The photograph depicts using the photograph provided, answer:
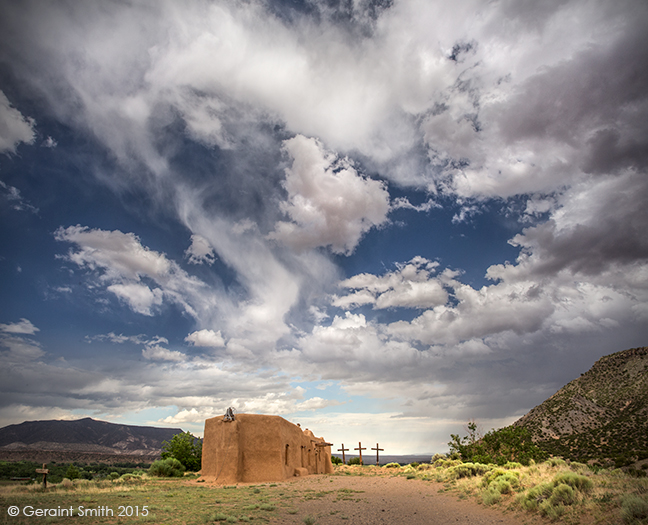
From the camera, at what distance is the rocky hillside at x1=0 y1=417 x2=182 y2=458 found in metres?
95.2

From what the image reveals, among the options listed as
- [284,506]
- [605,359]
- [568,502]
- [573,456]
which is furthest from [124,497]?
[605,359]

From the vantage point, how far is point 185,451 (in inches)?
1340

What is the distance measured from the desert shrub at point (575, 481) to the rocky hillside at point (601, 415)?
2674 cm

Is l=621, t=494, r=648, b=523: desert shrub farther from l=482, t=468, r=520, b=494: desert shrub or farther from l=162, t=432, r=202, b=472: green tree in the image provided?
l=162, t=432, r=202, b=472: green tree

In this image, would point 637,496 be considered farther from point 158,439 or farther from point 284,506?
point 158,439

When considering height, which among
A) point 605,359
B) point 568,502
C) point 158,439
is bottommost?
point 158,439

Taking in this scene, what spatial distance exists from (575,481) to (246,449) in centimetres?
1943

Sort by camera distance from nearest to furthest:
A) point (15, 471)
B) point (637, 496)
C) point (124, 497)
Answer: point (637, 496) < point (124, 497) < point (15, 471)

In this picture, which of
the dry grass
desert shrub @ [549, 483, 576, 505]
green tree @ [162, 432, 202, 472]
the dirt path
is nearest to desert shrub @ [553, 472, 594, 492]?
the dry grass

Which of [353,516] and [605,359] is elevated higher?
[605,359]

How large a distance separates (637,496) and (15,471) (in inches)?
1468

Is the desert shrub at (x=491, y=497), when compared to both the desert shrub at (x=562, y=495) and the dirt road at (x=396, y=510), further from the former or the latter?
the desert shrub at (x=562, y=495)

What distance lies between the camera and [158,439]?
114 metres

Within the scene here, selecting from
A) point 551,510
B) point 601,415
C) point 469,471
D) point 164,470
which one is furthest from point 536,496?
point 601,415
